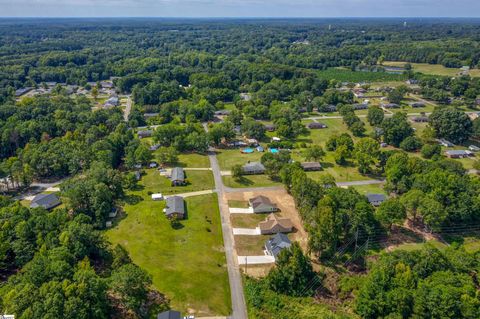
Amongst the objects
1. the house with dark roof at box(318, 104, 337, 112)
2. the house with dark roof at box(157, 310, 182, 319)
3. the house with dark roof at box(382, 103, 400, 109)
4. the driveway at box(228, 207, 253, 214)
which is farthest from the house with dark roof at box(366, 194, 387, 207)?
the house with dark roof at box(382, 103, 400, 109)

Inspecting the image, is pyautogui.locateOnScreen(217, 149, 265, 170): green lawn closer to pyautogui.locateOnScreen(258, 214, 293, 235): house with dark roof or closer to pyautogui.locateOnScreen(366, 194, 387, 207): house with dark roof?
pyautogui.locateOnScreen(258, 214, 293, 235): house with dark roof

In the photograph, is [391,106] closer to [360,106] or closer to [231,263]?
[360,106]

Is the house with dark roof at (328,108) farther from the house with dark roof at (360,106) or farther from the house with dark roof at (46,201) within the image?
the house with dark roof at (46,201)

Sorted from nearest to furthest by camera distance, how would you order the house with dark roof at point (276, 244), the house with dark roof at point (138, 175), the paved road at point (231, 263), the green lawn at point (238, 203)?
1. the paved road at point (231, 263)
2. the house with dark roof at point (276, 244)
3. the green lawn at point (238, 203)
4. the house with dark roof at point (138, 175)

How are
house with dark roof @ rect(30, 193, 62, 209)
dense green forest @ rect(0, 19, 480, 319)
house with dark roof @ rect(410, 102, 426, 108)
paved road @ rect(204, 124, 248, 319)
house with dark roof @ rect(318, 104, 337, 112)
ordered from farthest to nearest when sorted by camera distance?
1. house with dark roof @ rect(410, 102, 426, 108)
2. house with dark roof @ rect(318, 104, 337, 112)
3. house with dark roof @ rect(30, 193, 62, 209)
4. paved road @ rect(204, 124, 248, 319)
5. dense green forest @ rect(0, 19, 480, 319)

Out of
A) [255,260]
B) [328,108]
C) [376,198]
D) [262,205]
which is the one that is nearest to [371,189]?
[376,198]

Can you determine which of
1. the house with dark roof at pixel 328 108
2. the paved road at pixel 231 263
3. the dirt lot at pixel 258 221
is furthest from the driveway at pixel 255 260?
the house with dark roof at pixel 328 108
